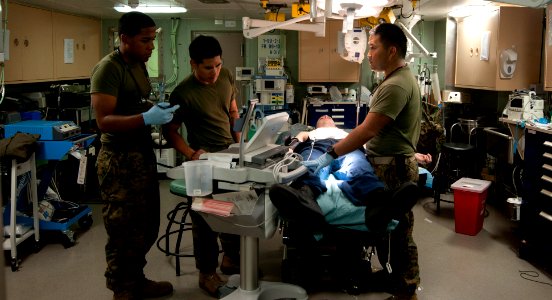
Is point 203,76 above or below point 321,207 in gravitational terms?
above

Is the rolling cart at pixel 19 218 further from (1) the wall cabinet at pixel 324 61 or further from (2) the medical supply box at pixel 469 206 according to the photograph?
(1) the wall cabinet at pixel 324 61

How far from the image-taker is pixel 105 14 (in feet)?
18.7

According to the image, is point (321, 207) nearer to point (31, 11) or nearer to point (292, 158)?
point (292, 158)

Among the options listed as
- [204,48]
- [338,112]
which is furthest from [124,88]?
[338,112]

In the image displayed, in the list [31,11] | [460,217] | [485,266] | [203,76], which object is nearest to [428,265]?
[485,266]

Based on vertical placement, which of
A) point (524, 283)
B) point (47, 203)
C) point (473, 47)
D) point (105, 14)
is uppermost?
point (105, 14)

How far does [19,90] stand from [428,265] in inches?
174

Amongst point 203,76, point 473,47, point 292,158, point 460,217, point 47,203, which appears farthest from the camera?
point 473,47

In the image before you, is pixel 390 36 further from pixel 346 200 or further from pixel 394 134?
pixel 346 200

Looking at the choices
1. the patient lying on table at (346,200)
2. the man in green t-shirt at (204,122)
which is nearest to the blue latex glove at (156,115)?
the man in green t-shirt at (204,122)

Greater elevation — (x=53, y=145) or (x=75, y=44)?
(x=75, y=44)

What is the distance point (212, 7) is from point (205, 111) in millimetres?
2599

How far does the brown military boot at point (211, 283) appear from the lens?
284cm

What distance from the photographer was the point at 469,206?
3.93 meters
